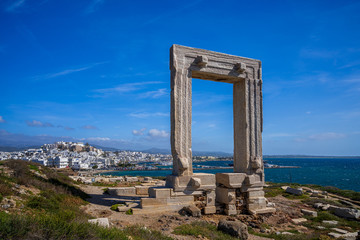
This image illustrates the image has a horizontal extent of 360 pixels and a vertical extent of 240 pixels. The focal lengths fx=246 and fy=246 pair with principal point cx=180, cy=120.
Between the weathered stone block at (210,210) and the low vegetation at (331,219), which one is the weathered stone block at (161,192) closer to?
the weathered stone block at (210,210)

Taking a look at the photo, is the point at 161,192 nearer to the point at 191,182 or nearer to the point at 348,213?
the point at 191,182

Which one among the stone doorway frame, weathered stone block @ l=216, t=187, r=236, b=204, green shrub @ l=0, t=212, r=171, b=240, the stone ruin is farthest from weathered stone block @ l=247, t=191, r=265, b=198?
green shrub @ l=0, t=212, r=171, b=240

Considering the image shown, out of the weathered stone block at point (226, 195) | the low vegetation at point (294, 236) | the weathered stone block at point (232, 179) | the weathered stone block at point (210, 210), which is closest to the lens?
the low vegetation at point (294, 236)

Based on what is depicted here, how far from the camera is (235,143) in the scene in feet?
38.0

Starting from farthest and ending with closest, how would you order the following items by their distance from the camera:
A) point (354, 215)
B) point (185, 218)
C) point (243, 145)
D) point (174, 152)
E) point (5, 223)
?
point (243, 145) → point (354, 215) → point (174, 152) → point (185, 218) → point (5, 223)

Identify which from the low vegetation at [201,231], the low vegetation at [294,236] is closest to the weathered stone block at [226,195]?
the low vegetation at [294,236]

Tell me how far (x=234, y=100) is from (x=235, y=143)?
2100 mm

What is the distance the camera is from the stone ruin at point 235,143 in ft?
31.0

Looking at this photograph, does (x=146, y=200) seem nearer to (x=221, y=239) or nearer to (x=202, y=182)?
(x=202, y=182)

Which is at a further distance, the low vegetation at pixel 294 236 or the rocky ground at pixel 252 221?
the rocky ground at pixel 252 221

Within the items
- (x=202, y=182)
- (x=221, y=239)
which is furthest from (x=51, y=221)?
(x=202, y=182)

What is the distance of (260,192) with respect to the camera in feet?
35.2

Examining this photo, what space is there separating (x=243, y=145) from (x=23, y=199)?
338 inches

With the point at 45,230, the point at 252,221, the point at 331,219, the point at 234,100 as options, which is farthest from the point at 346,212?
the point at 45,230
